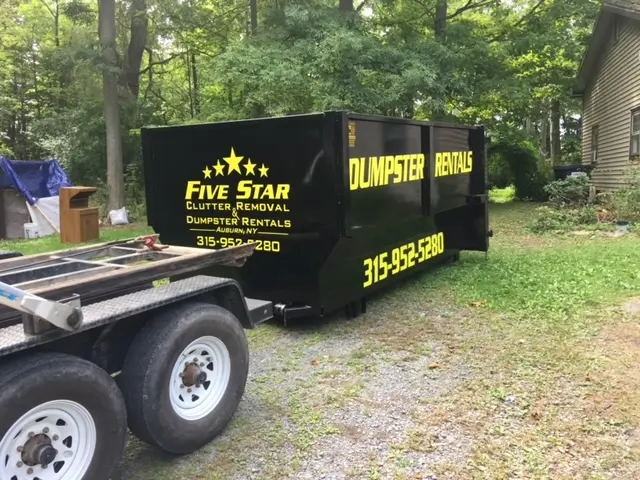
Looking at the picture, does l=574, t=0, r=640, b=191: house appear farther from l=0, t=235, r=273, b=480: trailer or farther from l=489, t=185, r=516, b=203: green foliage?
l=0, t=235, r=273, b=480: trailer

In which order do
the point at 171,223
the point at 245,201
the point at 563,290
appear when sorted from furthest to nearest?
the point at 563,290
the point at 171,223
the point at 245,201

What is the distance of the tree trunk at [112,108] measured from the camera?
14422 millimetres

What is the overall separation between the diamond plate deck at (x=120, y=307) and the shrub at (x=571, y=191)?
1351 centimetres

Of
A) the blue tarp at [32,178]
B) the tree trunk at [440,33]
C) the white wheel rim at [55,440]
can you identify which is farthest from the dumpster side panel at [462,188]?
the blue tarp at [32,178]

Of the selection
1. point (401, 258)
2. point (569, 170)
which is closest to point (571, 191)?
point (569, 170)

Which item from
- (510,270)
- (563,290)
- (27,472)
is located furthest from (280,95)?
(27,472)

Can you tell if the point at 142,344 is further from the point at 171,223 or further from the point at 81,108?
the point at 81,108

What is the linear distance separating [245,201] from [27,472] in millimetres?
3253

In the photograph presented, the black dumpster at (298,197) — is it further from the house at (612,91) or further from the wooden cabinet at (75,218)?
the house at (612,91)

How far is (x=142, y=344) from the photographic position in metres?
2.87

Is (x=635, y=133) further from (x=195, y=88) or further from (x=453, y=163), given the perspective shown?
(x=195, y=88)

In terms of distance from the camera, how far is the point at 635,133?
14.3 m

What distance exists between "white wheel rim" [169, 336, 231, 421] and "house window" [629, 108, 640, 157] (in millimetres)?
14257

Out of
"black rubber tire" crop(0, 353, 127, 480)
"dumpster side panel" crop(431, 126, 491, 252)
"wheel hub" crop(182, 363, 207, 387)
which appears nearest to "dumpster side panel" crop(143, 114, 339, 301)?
"wheel hub" crop(182, 363, 207, 387)
